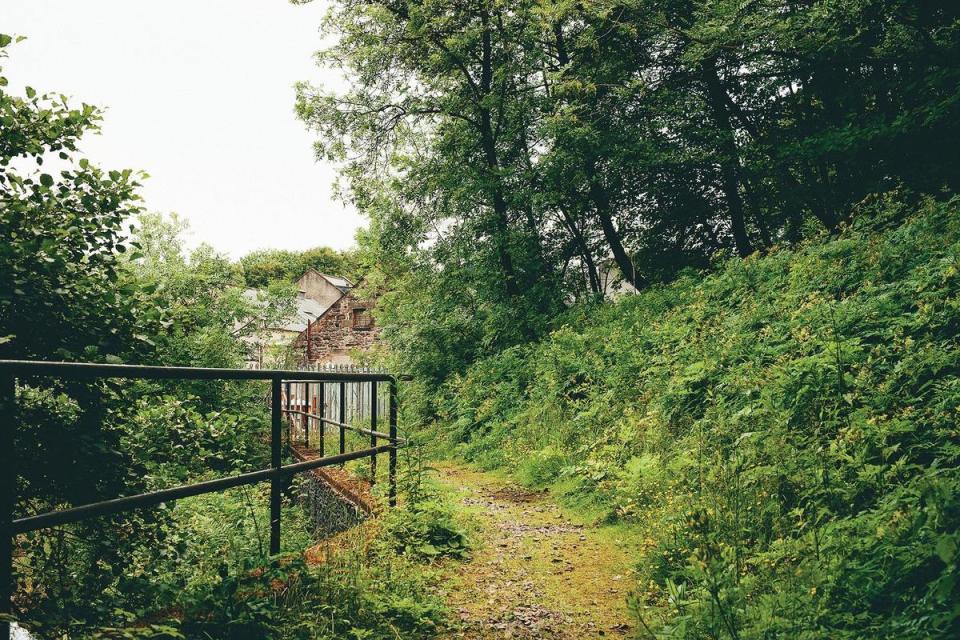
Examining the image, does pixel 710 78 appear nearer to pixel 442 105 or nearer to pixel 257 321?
pixel 442 105

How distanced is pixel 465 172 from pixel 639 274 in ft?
17.9

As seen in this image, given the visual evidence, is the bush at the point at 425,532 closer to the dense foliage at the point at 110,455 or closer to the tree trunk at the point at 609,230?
the dense foliage at the point at 110,455

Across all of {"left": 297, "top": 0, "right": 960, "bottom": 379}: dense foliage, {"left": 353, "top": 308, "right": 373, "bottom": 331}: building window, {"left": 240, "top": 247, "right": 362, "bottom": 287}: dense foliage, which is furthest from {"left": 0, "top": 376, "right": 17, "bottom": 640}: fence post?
{"left": 240, "top": 247, "right": 362, "bottom": 287}: dense foliage

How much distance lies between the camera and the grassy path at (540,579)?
3.17m

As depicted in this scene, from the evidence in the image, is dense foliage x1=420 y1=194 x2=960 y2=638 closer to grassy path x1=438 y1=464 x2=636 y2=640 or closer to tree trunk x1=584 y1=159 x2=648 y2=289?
grassy path x1=438 y1=464 x2=636 y2=640

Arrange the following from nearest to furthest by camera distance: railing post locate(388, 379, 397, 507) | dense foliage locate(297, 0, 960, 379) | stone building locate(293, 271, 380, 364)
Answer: railing post locate(388, 379, 397, 507), dense foliage locate(297, 0, 960, 379), stone building locate(293, 271, 380, 364)

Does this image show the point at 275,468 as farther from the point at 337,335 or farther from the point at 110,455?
the point at 337,335

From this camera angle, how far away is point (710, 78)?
506 inches

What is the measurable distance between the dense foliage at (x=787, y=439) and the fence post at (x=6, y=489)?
2.78m

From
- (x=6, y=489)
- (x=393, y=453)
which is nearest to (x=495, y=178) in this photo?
(x=393, y=453)

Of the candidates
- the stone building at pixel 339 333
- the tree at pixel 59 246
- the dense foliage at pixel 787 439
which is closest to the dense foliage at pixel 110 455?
the tree at pixel 59 246

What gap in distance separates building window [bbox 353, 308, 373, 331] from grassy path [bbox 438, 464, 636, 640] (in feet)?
83.4

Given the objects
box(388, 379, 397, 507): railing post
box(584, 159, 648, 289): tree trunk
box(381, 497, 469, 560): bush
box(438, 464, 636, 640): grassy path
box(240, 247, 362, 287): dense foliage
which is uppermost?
box(240, 247, 362, 287): dense foliage

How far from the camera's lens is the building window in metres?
30.3
